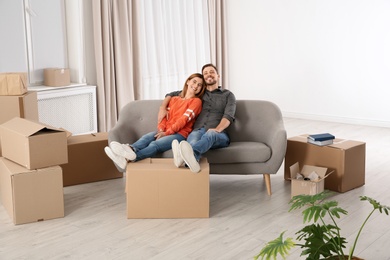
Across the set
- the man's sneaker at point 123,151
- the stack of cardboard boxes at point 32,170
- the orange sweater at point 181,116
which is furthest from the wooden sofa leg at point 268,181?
the stack of cardboard boxes at point 32,170

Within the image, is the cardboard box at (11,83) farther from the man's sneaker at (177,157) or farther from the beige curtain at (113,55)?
the beige curtain at (113,55)

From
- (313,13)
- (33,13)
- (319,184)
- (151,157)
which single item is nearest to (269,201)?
(319,184)

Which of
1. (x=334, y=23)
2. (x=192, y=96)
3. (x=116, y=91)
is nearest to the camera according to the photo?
(x=192, y=96)

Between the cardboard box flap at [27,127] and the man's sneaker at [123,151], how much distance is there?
1.31ft

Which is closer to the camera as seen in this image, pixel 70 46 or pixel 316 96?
pixel 70 46

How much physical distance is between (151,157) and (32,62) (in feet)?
7.43

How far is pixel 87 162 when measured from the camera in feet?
15.6

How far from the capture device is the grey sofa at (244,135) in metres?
4.41

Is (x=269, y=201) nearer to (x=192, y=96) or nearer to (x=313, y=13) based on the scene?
(x=192, y=96)

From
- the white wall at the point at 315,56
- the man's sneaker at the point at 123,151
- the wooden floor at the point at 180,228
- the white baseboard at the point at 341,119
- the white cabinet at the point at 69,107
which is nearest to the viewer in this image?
the wooden floor at the point at 180,228

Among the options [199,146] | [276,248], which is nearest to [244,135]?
[199,146]

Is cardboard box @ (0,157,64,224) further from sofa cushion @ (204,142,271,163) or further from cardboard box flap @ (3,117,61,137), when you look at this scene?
sofa cushion @ (204,142,271,163)

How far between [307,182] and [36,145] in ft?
6.18

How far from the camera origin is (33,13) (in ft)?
19.4
